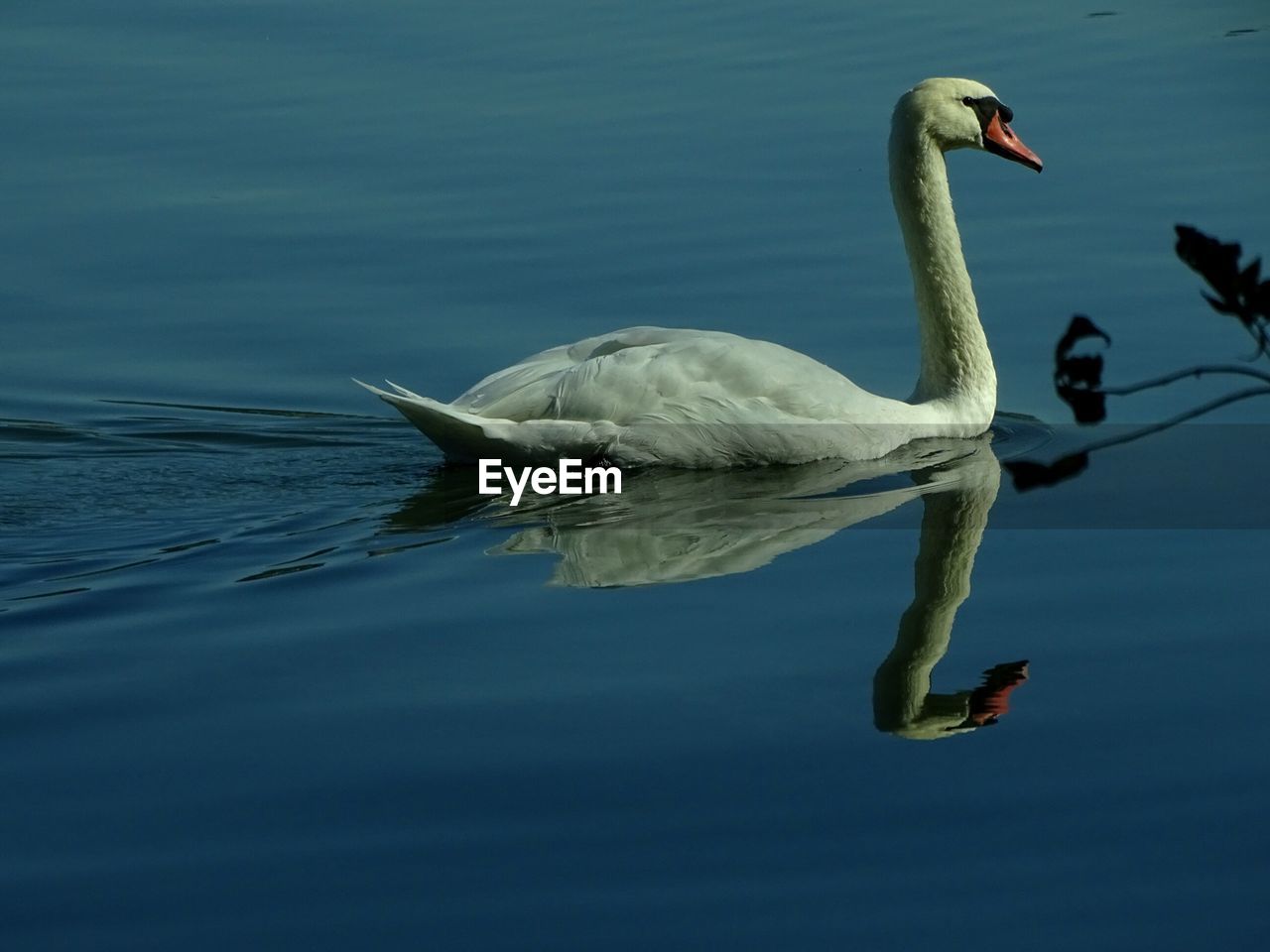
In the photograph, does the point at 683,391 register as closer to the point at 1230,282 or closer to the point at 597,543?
the point at 597,543

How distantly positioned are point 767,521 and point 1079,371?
6.14 meters

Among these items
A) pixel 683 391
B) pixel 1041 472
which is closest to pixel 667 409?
pixel 683 391

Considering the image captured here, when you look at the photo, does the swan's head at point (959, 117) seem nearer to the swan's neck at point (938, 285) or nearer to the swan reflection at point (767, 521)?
the swan's neck at point (938, 285)

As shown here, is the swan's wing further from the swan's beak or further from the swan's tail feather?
the swan's beak

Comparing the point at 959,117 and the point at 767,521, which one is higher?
the point at 959,117

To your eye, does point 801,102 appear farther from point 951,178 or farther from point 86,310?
point 86,310

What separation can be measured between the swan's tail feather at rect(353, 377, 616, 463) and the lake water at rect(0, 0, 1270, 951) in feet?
1.06

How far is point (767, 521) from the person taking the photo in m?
8.04

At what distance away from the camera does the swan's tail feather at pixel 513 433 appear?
8617mm

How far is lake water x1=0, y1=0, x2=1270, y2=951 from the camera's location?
15.3 feet

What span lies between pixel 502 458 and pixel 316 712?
3243mm

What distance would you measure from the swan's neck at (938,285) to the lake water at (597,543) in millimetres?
344

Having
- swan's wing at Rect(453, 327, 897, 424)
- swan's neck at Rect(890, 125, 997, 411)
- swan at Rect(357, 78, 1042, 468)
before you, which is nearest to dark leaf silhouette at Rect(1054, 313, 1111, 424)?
swan at Rect(357, 78, 1042, 468)

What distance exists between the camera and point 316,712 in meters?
5.76
